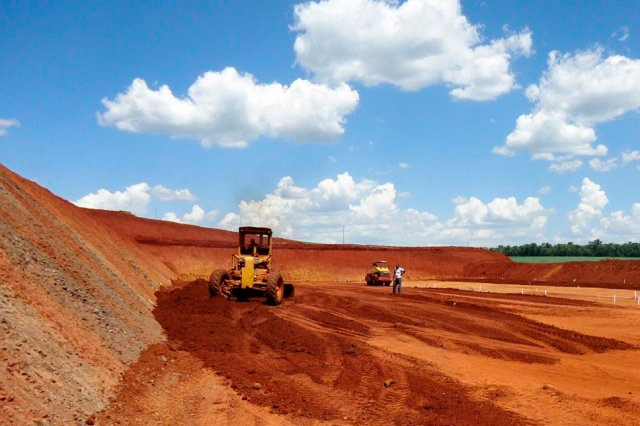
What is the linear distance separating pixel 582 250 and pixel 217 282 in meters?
137

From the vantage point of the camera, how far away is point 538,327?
766 inches

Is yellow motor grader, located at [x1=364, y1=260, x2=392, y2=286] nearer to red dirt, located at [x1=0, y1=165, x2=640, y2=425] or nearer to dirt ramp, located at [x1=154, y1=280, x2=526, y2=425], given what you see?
red dirt, located at [x1=0, y1=165, x2=640, y2=425]

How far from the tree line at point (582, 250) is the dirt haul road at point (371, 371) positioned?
12910cm

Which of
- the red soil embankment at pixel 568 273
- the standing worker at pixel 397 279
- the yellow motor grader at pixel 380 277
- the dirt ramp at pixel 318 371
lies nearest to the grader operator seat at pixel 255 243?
the dirt ramp at pixel 318 371

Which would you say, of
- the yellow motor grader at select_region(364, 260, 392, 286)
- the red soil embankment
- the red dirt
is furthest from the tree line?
the red dirt

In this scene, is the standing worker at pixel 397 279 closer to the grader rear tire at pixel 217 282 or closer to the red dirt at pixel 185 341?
the red dirt at pixel 185 341

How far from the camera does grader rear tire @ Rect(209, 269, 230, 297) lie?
72.9 feet

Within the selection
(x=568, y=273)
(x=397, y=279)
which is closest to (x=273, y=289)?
(x=397, y=279)

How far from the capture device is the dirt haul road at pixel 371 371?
880cm

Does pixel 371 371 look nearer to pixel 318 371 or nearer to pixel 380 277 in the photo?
pixel 318 371

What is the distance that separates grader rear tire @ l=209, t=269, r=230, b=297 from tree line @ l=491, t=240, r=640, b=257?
13322cm

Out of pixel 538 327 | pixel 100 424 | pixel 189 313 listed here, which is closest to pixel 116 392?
pixel 100 424

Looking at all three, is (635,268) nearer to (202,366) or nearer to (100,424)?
(202,366)

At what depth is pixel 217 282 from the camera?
2234 cm
